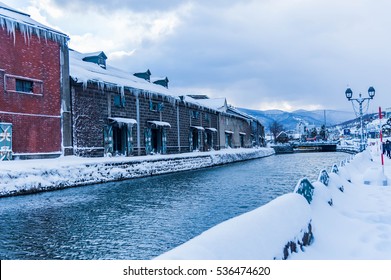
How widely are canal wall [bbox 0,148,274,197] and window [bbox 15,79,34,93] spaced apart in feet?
12.6

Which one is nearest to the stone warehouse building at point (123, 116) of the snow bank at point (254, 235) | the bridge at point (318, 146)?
the snow bank at point (254, 235)

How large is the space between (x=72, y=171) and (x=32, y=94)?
196 inches

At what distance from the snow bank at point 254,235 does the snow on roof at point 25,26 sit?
667 inches

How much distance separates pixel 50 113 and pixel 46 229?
1226 cm

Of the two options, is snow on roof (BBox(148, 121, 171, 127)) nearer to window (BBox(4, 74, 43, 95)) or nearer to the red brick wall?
the red brick wall

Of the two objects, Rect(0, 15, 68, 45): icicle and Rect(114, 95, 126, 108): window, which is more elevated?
Rect(0, 15, 68, 45): icicle

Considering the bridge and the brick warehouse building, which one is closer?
the brick warehouse building

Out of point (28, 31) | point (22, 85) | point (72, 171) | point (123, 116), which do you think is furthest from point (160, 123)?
point (72, 171)

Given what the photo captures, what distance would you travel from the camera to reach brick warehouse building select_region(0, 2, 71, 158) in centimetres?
1681

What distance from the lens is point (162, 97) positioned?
28.6m

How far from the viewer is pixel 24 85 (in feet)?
58.1

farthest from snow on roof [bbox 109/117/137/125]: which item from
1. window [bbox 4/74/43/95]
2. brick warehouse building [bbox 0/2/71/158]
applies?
window [bbox 4/74/43/95]

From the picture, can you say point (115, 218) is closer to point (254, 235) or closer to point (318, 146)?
point (254, 235)

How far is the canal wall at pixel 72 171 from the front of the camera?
13.4 m
